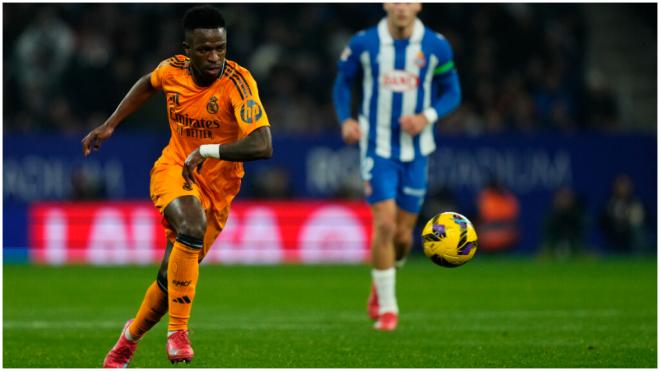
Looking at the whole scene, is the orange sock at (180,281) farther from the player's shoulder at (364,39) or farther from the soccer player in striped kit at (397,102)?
the player's shoulder at (364,39)

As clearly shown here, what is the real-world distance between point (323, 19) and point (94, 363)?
15383 millimetres

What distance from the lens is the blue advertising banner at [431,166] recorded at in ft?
67.8

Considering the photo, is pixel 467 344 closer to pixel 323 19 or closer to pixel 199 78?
pixel 199 78

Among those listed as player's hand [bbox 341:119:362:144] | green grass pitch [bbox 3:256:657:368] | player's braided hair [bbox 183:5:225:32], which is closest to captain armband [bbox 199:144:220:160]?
player's braided hair [bbox 183:5:225:32]

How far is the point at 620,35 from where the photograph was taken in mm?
23125

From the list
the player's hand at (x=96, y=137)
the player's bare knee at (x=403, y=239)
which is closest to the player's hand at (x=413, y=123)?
the player's bare knee at (x=403, y=239)

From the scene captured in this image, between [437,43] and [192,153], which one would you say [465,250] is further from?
[437,43]

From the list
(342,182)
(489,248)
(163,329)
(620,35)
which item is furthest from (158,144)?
(163,329)

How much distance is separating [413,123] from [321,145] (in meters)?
10.7

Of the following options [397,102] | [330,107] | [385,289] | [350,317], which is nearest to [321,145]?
[330,107]

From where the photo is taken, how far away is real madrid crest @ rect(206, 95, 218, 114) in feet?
24.3

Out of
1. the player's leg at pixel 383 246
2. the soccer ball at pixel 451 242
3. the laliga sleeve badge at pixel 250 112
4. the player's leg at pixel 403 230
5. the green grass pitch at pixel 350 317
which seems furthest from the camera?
the player's leg at pixel 403 230

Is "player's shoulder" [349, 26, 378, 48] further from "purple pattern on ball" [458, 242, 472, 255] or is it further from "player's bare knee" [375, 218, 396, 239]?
"purple pattern on ball" [458, 242, 472, 255]

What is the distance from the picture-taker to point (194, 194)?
7.26 metres
